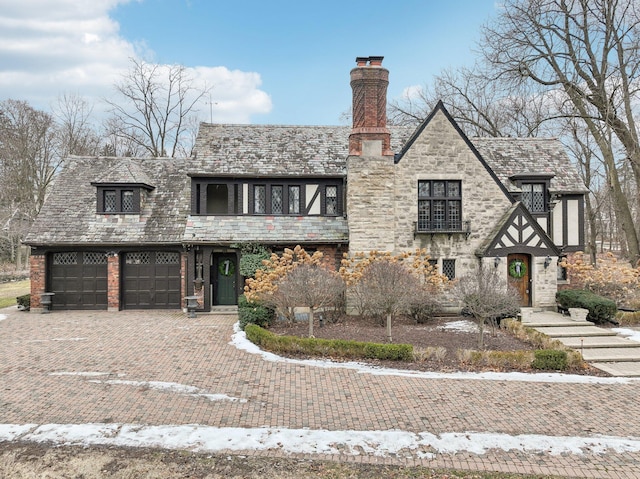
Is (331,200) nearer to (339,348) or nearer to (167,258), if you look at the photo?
(167,258)

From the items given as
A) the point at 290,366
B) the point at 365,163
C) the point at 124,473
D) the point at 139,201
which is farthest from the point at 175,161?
the point at 124,473

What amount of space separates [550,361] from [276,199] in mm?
11614

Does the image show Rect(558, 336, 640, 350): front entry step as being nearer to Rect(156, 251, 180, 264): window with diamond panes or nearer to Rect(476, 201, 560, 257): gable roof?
Rect(476, 201, 560, 257): gable roof

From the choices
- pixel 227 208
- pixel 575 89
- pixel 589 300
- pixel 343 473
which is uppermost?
pixel 575 89

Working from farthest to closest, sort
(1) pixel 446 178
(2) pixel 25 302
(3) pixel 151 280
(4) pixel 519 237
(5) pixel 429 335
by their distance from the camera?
1. (3) pixel 151 280
2. (2) pixel 25 302
3. (1) pixel 446 178
4. (4) pixel 519 237
5. (5) pixel 429 335

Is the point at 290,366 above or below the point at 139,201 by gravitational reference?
below

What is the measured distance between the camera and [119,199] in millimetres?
17234

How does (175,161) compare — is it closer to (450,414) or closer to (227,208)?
(227,208)

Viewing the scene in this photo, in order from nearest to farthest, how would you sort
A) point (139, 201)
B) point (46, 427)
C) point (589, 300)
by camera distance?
point (46, 427)
point (589, 300)
point (139, 201)

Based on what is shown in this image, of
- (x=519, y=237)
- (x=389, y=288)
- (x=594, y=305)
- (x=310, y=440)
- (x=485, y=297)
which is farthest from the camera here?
(x=519, y=237)

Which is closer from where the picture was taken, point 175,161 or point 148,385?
point 148,385

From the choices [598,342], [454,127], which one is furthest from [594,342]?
[454,127]

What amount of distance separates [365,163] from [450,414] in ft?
34.2

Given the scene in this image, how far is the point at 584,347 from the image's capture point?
11.2 m
